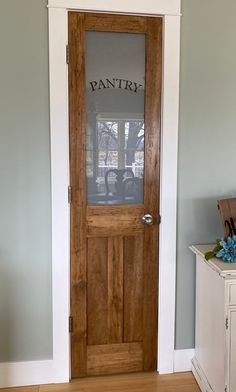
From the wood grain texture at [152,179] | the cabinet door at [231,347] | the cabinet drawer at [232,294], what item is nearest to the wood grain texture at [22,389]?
the wood grain texture at [152,179]

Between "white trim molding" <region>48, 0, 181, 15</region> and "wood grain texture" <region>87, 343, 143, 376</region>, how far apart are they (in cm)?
207

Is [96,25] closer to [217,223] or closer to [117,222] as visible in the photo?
[117,222]

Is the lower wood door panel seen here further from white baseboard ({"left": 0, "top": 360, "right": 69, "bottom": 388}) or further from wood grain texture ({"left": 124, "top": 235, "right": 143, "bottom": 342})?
white baseboard ({"left": 0, "top": 360, "right": 69, "bottom": 388})

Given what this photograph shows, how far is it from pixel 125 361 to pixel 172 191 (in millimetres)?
1148

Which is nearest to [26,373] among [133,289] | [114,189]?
[133,289]

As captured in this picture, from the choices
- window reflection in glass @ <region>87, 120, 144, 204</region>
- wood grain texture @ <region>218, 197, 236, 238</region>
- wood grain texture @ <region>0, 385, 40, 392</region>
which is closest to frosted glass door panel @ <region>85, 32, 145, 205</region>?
window reflection in glass @ <region>87, 120, 144, 204</region>

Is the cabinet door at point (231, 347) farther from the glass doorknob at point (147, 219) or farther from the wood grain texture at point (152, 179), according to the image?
the glass doorknob at point (147, 219)

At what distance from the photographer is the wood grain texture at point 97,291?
7.94 ft

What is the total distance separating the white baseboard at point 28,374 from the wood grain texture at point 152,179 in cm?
60

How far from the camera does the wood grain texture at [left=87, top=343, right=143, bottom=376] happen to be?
8.13 feet

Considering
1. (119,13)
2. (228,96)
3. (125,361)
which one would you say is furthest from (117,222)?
(119,13)

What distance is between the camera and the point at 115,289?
246 cm

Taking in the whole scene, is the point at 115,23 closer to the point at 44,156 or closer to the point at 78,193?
the point at 44,156

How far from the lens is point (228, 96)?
2.46 meters
